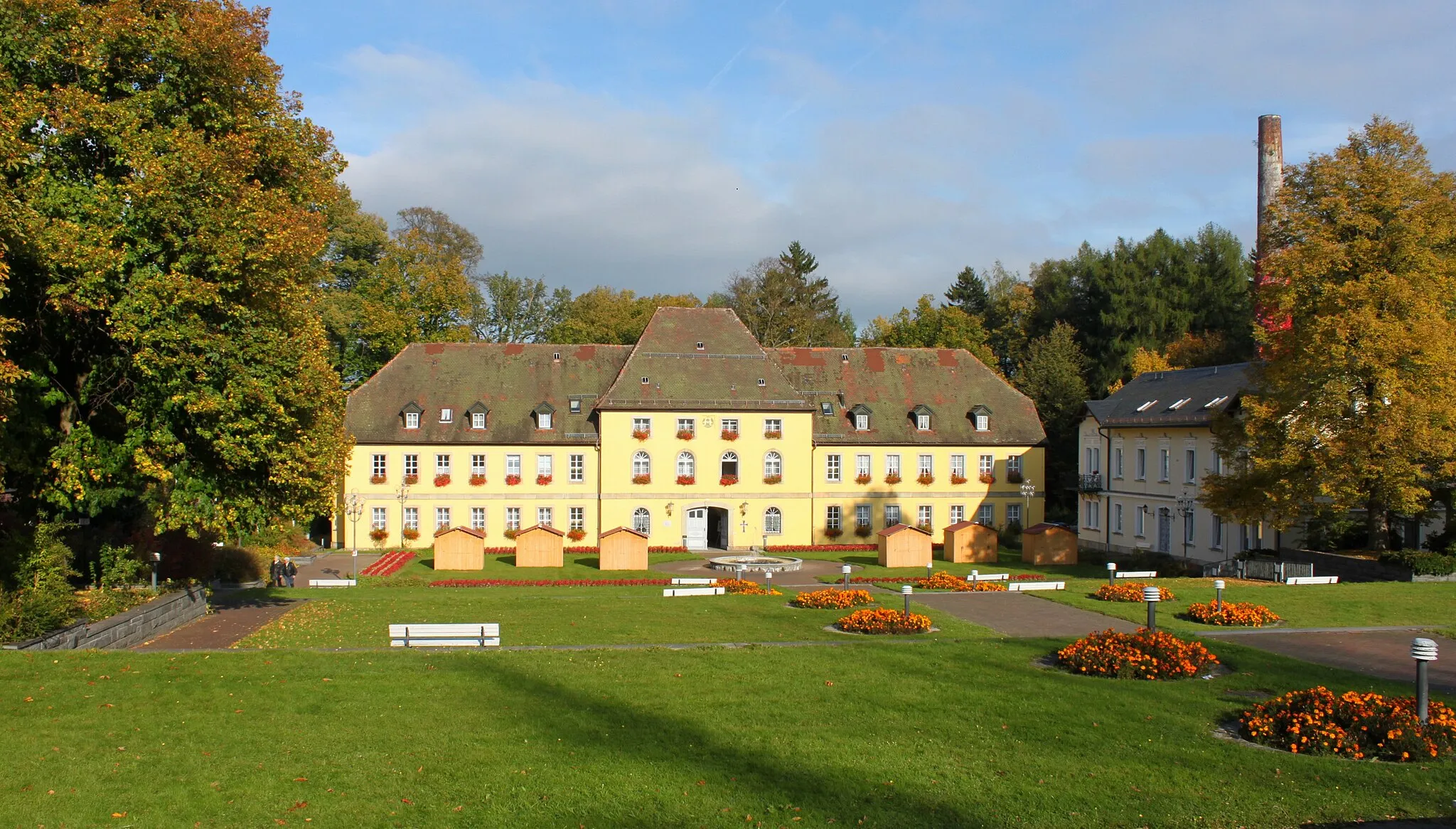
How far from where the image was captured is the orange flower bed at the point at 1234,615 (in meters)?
22.1

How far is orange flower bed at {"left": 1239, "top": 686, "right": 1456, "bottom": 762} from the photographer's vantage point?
11.7m

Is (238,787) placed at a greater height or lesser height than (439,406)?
lesser

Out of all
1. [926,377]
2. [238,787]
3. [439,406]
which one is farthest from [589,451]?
[238,787]

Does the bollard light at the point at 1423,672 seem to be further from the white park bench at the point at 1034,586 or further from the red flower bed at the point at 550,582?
the red flower bed at the point at 550,582

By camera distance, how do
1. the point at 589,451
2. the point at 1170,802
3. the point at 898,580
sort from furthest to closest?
1. the point at 589,451
2. the point at 898,580
3. the point at 1170,802

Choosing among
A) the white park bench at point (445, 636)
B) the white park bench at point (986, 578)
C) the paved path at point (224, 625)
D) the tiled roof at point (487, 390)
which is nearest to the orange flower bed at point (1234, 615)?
the white park bench at point (986, 578)

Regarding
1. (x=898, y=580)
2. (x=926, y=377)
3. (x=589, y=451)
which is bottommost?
(x=898, y=580)

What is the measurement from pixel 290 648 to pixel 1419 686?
1704 centimetres

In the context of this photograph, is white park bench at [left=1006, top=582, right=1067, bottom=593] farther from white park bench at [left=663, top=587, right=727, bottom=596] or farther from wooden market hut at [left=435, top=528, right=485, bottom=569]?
wooden market hut at [left=435, top=528, right=485, bottom=569]

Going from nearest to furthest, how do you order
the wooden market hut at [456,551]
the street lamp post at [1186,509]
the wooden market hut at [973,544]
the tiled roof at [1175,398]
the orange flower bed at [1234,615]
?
1. the orange flower bed at [1234,615]
2. the wooden market hut at [456,551]
3. the street lamp post at [1186,509]
4. the tiled roof at [1175,398]
5. the wooden market hut at [973,544]

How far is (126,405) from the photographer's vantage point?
21500 mm

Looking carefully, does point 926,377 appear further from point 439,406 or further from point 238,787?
point 238,787

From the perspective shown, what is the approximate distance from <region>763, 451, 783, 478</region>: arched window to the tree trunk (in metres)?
24.2

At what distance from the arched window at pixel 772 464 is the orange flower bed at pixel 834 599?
77.3 feet
